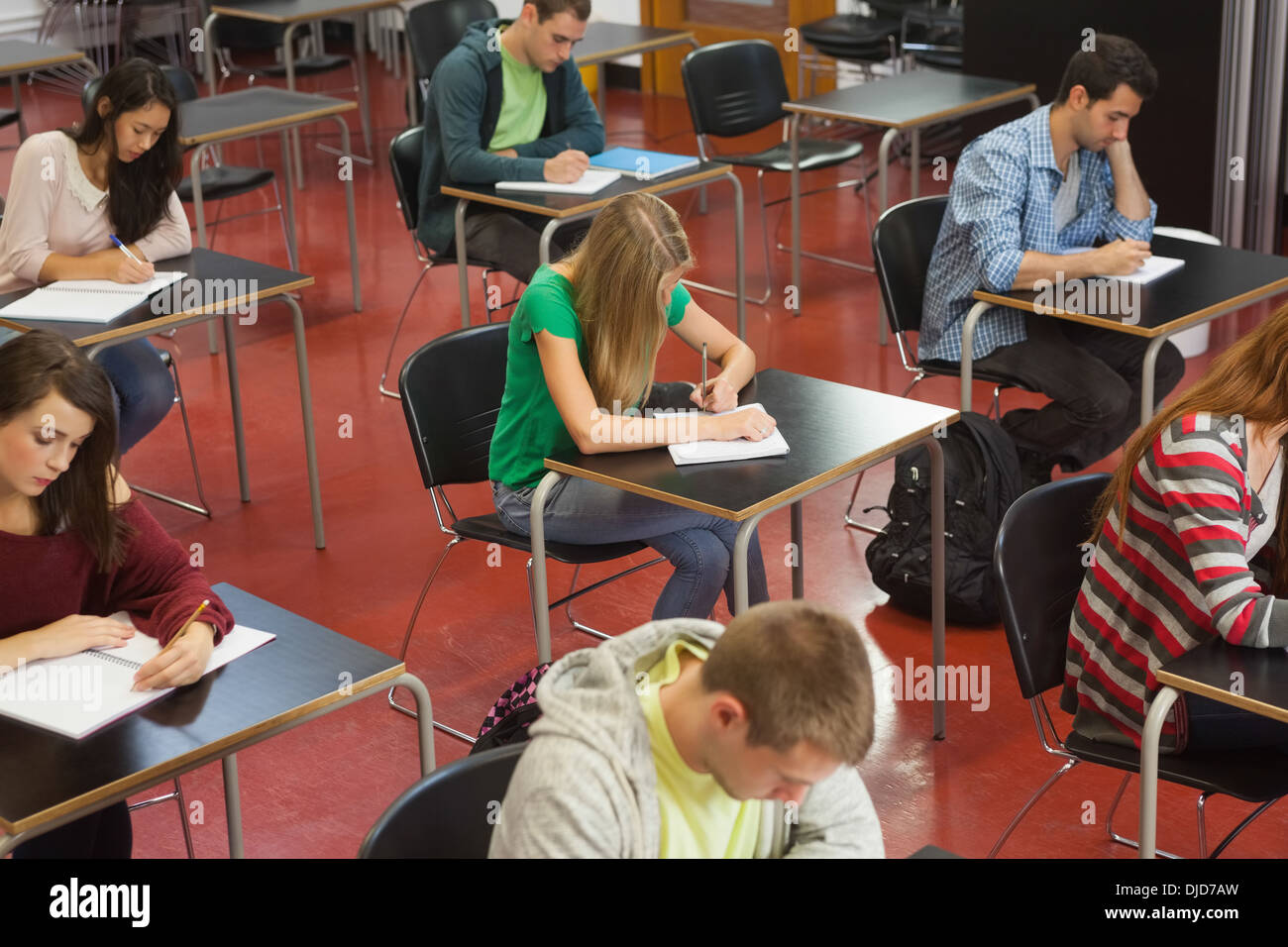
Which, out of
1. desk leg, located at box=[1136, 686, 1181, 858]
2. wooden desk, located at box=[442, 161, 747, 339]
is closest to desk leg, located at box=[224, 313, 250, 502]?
wooden desk, located at box=[442, 161, 747, 339]

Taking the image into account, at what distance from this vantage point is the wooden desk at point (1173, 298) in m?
3.57

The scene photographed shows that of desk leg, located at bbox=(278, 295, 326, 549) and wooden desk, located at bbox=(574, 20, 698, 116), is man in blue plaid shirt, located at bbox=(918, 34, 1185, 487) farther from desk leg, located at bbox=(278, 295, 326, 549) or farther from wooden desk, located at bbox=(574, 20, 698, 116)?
wooden desk, located at bbox=(574, 20, 698, 116)

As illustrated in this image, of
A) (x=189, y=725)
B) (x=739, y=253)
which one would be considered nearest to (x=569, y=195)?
(x=739, y=253)

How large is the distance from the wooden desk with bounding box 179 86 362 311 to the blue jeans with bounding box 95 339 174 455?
48.3 inches

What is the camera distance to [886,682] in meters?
3.45

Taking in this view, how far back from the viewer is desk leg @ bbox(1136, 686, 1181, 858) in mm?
2205

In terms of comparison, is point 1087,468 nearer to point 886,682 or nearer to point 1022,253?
point 1022,253

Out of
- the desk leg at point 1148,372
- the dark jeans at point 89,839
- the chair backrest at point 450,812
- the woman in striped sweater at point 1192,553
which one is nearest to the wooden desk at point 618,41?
the desk leg at point 1148,372

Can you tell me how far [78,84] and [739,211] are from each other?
626cm

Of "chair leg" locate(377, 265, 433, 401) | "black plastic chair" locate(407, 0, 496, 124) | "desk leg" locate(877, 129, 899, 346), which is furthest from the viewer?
"black plastic chair" locate(407, 0, 496, 124)

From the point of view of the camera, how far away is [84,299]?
12.2 ft

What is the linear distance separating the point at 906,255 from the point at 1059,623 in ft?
5.66

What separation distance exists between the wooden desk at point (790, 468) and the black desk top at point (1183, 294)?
2.33 feet

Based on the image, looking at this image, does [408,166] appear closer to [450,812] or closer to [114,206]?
[114,206]
